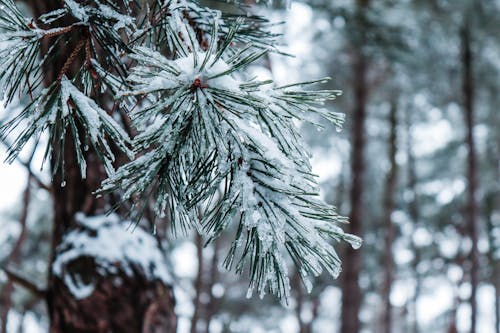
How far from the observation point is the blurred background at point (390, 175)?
754cm

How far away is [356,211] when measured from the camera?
7.91m

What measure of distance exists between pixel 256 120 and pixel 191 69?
17 cm

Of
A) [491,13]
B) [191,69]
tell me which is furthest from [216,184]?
[491,13]

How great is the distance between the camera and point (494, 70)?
10797 mm

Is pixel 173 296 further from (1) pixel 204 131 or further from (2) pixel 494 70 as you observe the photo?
(2) pixel 494 70

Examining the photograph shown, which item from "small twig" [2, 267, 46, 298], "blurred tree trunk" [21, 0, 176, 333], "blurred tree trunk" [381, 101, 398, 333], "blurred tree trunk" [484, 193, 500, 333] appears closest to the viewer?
"blurred tree trunk" [21, 0, 176, 333]

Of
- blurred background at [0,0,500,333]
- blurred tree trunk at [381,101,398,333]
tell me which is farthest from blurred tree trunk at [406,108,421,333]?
blurred tree trunk at [381,101,398,333]

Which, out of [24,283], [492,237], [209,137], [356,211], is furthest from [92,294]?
[492,237]

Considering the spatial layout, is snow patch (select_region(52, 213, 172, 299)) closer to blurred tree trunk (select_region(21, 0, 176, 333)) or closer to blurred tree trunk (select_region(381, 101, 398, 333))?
blurred tree trunk (select_region(21, 0, 176, 333))

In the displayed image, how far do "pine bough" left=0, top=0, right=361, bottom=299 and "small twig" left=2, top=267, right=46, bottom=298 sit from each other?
1423 mm

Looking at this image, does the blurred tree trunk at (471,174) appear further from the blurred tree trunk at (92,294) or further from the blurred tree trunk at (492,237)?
the blurred tree trunk at (92,294)

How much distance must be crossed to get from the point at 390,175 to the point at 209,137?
1137 centimetres

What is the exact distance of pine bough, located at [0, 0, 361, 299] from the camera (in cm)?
96

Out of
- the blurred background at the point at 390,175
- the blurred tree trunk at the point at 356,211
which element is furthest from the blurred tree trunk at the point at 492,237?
the blurred tree trunk at the point at 356,211
